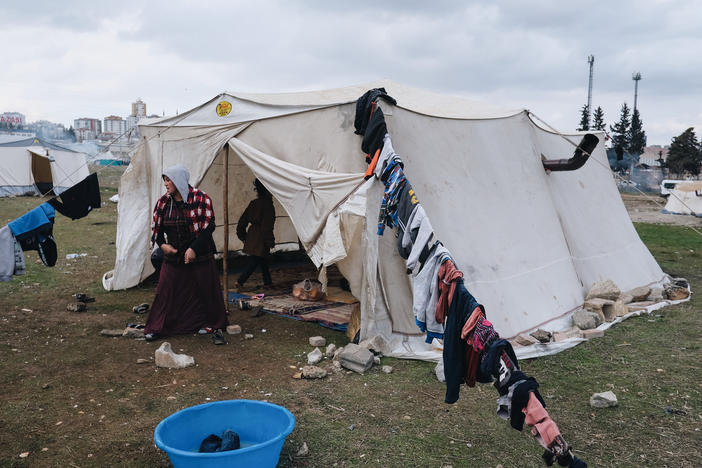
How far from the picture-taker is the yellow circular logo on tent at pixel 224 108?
6.30 m

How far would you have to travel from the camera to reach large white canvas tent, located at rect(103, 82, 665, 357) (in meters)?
5.16

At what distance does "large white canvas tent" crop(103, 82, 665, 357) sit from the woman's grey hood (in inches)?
35.7

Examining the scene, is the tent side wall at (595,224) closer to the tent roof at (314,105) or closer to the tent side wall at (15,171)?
the tent roof at (314,105)

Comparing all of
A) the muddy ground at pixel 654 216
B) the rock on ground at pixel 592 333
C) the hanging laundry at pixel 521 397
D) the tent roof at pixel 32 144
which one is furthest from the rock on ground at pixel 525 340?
the tent roof at pixel 32 144

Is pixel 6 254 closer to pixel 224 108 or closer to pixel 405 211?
pixel 224 108

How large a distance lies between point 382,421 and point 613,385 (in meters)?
2.04

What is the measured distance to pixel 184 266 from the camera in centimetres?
534

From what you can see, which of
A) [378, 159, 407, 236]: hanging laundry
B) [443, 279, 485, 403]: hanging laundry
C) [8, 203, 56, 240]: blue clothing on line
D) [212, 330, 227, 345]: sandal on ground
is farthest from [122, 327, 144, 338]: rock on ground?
[443, 279, 485, 403]: hanging laundry

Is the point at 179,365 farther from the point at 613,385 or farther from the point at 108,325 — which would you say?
the point at 613,385

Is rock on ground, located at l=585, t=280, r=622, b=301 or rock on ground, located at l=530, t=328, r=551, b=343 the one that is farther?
rock on ground, located at l=585, t=280, r=622, b=301

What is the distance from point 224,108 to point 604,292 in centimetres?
508

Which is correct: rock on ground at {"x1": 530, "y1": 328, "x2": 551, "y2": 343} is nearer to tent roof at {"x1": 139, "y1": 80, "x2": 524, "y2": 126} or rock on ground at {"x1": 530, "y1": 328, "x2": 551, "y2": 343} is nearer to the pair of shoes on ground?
tent roof at {"x1": 139, "y1": 80, "x2": 524, "y2": 126}

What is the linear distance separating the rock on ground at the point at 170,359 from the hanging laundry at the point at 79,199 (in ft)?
5.71

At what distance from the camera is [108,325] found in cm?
586
